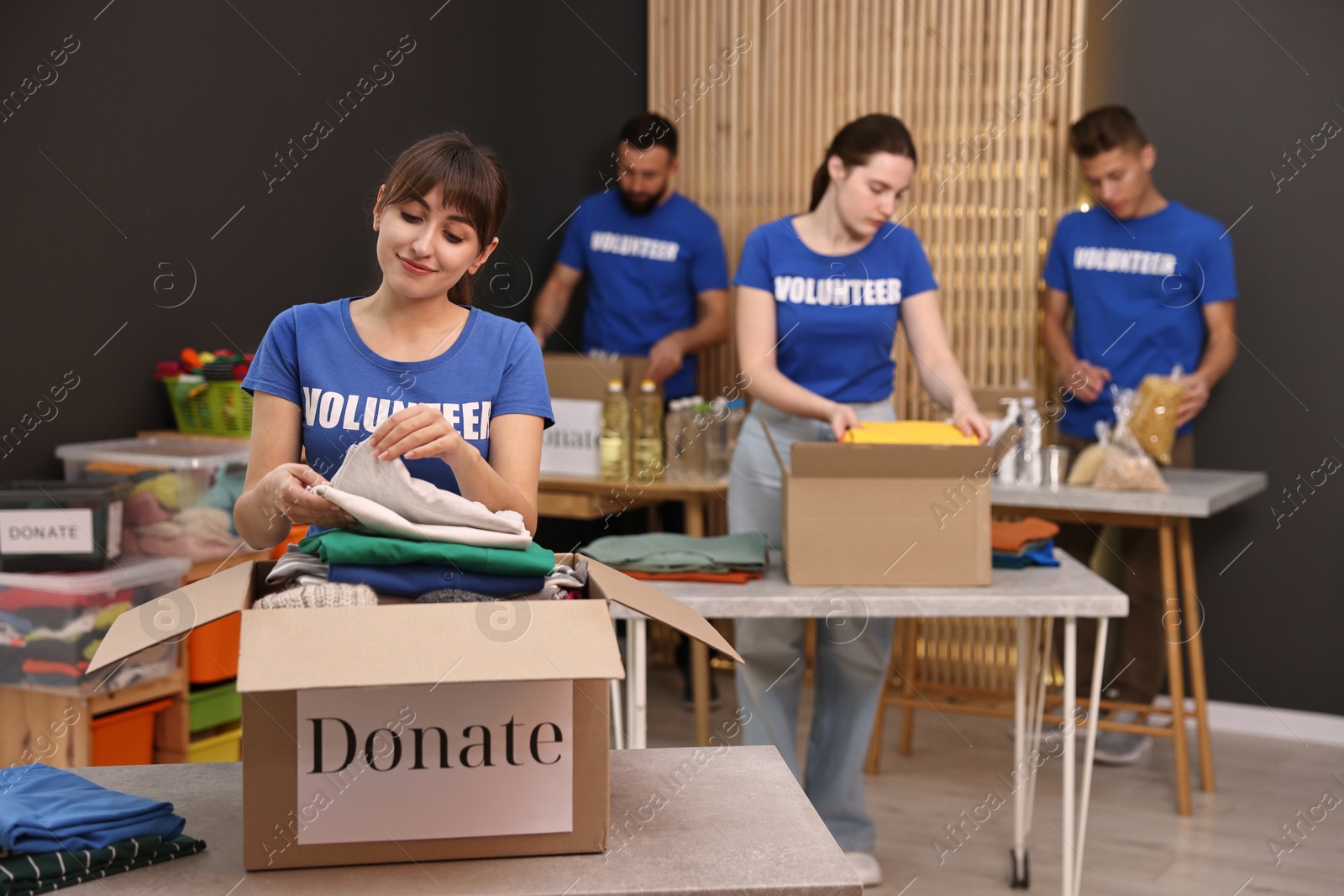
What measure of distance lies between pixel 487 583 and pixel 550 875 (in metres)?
0.28

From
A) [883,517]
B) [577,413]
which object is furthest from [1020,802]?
[577,413]

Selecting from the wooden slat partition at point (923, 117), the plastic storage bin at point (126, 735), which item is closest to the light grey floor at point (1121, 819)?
the wooden slat partition at point (923, 117)

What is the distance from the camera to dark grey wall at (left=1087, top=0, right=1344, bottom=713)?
390 centimetres

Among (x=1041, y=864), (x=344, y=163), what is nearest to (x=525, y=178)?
(x=344, y=163)

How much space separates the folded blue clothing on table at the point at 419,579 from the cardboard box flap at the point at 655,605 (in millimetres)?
91

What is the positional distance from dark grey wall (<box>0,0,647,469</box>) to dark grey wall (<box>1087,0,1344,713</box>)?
7.93 feet

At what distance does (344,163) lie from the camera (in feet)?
12.6

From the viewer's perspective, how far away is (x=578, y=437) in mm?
3811

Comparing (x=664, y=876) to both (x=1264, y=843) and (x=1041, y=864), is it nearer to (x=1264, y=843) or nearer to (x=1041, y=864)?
(x=1041, y=864)

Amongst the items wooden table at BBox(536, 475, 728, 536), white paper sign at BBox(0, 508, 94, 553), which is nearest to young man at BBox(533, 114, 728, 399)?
wooden table at BBox(536, 475, 728, 536)

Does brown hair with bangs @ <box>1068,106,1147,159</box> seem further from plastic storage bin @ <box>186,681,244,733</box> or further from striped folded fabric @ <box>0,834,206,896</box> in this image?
striped folded fabric @ <box>0,834,206,896</box>

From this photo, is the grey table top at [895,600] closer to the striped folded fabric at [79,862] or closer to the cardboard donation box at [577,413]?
the striped folded fabric at [79,862]

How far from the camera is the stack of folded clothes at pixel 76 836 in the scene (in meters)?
1.06

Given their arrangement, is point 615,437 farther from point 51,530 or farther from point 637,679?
point 51,530
